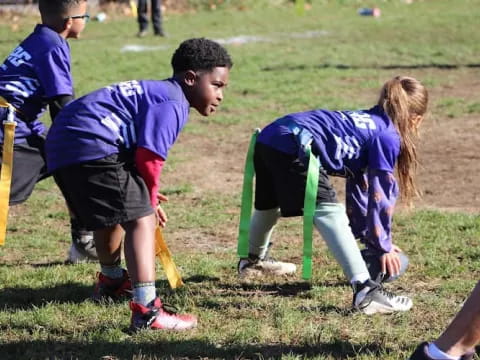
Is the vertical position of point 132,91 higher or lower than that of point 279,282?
higher

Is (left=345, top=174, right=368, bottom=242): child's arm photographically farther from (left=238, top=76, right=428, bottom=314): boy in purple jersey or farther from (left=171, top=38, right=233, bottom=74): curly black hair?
(left=171, top=38, right=233, bottom=74): curly black hair

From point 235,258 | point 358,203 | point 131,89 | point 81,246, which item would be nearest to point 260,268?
point 235,258

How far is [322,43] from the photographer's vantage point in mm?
16156

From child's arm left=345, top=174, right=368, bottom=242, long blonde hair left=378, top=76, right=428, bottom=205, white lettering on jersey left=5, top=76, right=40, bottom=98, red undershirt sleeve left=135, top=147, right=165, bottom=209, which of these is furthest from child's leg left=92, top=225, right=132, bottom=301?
long blonde hair left=378, top=76, right=428, bottom=205

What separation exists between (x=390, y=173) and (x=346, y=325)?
2.65ft

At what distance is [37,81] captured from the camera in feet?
16.7

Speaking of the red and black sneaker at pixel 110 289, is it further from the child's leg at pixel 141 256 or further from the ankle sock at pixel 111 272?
the child's leg at pixel 141 256

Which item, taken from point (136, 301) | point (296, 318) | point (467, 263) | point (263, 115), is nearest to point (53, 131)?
point (136, 301)

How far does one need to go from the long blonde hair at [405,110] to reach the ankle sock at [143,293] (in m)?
1.48

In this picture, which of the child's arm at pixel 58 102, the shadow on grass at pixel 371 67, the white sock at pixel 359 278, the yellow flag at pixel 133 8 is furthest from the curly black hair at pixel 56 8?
the yellow flag at pixel 133 8

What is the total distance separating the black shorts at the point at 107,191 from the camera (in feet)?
13.7

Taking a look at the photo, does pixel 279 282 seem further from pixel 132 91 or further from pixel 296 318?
pixel 132 91

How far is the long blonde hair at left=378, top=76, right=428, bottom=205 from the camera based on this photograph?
4652 mm

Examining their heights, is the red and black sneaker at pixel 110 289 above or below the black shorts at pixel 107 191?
below
